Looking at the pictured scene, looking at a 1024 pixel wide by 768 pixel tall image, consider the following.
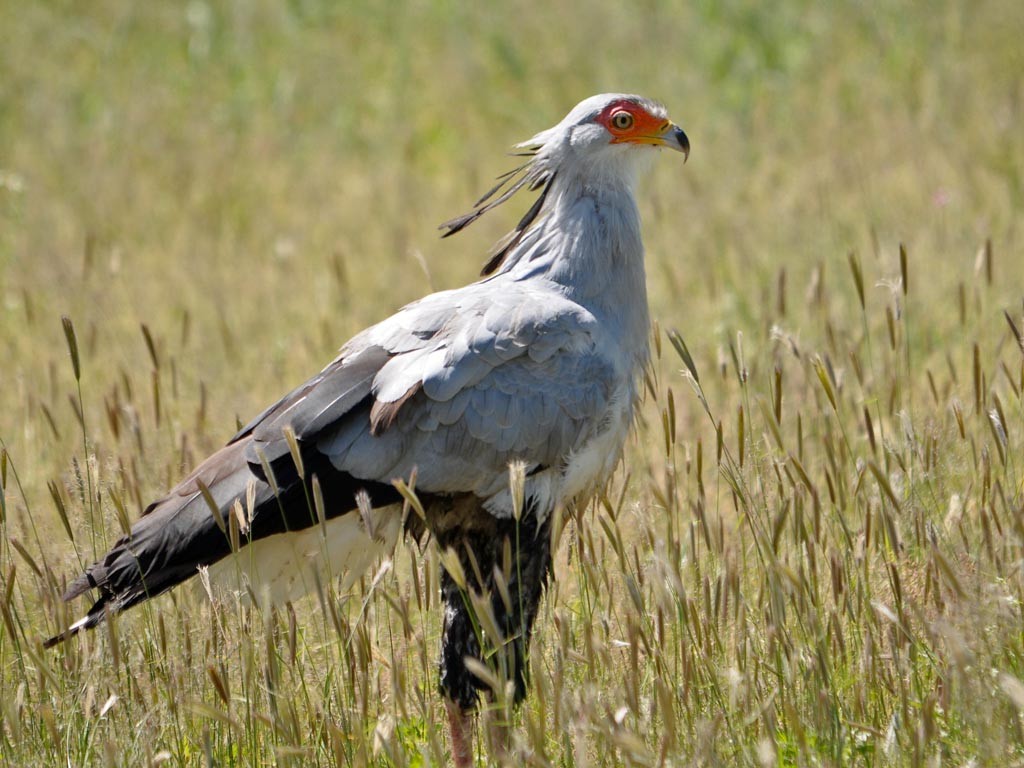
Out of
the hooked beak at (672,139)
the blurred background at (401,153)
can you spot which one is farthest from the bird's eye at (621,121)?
the blurred background at (401,153)

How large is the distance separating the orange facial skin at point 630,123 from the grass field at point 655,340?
0.73m

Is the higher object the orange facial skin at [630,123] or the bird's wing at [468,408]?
the orange facial skin at [630,123]

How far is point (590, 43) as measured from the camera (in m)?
10.5

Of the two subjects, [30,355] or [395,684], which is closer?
[395,684]

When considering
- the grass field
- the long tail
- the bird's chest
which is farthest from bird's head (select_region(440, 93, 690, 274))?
the long tail

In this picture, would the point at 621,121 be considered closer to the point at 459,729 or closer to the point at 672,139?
the point at 672,139

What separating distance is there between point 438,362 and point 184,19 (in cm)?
898

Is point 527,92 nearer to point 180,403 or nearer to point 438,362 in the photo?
point 180,403

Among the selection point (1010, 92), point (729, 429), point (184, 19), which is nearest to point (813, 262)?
point (729, 429)

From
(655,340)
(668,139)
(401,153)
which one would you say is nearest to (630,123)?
(668,139)

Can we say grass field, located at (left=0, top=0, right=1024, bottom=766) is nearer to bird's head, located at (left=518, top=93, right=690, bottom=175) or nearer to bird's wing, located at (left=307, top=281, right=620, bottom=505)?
bird's wing, located at (left=307, top=281, right=620, bottom=505)

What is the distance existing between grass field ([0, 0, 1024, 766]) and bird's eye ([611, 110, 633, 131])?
794 millimetres

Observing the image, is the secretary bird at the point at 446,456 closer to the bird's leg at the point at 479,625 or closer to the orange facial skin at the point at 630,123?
the bird's leg at the point at 479,625

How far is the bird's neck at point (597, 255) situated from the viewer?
13.7 feet
